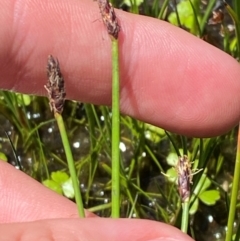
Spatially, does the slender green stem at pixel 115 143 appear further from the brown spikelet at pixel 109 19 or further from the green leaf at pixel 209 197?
the green leaf at pixel 209 197

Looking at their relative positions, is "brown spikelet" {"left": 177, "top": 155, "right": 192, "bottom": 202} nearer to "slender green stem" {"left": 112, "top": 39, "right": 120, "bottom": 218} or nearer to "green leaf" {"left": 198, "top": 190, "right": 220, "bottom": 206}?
"slender green stem" {"left": 112, "top": 39, "right": 120, "bottom": 218}

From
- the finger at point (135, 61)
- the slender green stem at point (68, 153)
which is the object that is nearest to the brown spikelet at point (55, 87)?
the slender green stem at point (68, 153)

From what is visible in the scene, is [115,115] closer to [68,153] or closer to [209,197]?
[68,153]

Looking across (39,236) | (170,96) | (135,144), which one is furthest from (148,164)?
(39,236)

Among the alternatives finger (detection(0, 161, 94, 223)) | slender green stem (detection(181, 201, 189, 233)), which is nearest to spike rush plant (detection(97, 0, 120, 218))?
slender green stem (detection(181, 201, 189, 233))

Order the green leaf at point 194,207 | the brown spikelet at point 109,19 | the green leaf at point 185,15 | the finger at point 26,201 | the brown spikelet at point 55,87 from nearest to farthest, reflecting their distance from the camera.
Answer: the brown spikelet at point 55,87 → the brown spikelet at point 109,19 → the finger at point 26,201 → the green leaf at point 194,207 → the green leaf at point 185,15

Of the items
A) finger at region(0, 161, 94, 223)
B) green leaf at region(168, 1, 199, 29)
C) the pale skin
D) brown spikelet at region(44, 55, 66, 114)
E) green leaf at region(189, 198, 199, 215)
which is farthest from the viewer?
green leaf at region(168, 1, 199, 29)

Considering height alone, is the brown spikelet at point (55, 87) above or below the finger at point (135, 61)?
above
